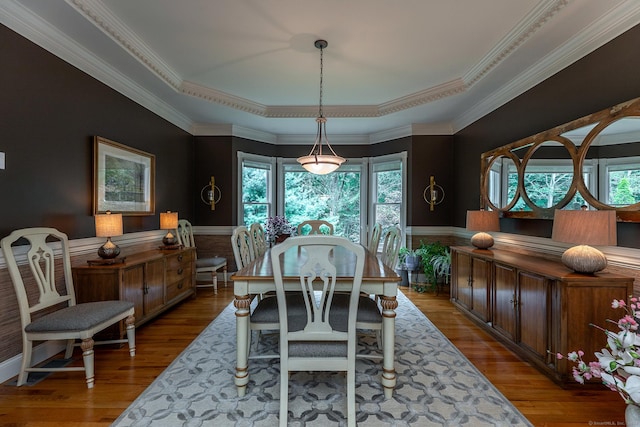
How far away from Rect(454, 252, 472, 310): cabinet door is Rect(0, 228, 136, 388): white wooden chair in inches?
131

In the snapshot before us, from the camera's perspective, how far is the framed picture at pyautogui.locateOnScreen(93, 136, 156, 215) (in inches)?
117

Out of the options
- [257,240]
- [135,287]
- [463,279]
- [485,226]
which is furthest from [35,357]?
[485,226]

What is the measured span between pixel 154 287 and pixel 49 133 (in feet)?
5.50

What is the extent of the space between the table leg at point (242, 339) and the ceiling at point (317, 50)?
85.7 inches

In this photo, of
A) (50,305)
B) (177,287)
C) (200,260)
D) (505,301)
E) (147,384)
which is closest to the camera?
(147,384)

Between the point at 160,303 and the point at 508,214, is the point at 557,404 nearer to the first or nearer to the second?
the point at 508,214

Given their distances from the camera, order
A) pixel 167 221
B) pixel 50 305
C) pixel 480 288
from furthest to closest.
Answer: pixel 167 221, pixel 480 288, pixel 50 305

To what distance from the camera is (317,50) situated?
296 centimetres

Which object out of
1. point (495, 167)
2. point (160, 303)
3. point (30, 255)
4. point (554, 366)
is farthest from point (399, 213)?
point (30, 255)

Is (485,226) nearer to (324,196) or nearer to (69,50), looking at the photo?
(324,196)

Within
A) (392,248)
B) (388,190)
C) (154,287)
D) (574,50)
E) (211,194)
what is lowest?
(154,287)

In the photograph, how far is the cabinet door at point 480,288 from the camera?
3018 mm

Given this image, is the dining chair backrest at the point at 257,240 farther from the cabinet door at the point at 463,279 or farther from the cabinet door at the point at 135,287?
the cabinet door at the point at 463,279

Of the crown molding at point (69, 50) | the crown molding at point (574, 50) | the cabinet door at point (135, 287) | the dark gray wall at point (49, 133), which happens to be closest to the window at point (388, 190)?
the crown molding at point (574, 50)
